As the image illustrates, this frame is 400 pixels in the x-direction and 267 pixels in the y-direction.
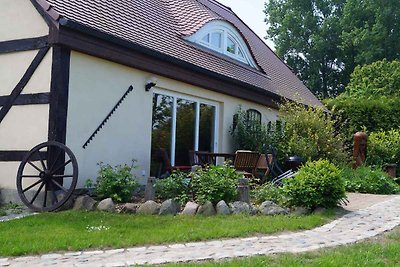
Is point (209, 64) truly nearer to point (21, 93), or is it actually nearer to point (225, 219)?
point (21, 93)

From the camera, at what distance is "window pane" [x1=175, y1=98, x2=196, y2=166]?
10.9m

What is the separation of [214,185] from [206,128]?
4849 millimetres

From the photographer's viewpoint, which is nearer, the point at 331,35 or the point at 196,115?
the point at 196,115

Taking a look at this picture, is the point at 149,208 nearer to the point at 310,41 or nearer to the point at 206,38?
the point at 206,38

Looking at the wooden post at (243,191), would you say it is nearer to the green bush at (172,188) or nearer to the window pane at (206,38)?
the green bush at (172,188)

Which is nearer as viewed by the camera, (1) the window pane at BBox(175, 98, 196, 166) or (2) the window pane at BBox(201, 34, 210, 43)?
(1) the window pane at BBox(175, 98, 196, 166)

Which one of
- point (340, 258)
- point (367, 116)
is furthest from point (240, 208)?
point (367, 116)

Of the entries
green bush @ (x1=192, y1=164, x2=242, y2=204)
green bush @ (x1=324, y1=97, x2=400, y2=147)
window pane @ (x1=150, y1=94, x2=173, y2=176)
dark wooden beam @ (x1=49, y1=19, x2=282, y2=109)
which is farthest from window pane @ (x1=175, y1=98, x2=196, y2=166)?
green bush @ (x1=324, y1=97, x2=400, y2=147)

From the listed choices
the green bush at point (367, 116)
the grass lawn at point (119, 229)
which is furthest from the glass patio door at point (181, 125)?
the green bush at point (367, 116)

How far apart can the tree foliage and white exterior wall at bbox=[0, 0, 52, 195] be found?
27958mm

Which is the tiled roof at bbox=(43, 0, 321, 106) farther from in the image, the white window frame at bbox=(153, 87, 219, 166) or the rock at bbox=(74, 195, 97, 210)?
the rock at bbox=(74, 195, 97, 210)

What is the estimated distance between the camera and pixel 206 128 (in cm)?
1212

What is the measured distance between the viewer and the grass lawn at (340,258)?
4457mm

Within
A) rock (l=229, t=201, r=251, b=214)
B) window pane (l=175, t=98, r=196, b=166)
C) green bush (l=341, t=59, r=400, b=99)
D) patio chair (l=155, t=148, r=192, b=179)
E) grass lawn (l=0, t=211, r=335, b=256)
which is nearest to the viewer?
grass lawn (l=0, t=211, r=335, b=256)
